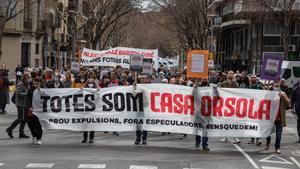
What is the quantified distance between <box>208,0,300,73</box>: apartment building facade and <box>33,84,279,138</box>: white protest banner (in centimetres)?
3265

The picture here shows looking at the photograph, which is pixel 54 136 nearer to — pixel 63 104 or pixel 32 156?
pixel 63 104

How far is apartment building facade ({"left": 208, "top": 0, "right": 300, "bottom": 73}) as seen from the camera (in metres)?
55.5

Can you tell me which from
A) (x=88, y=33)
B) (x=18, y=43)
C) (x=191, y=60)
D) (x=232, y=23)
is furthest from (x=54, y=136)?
(x=232, y=23)

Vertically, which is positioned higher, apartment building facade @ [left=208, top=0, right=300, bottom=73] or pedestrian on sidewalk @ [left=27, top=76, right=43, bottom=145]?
apartment building facade @ [left=208, top=0, right=300, bottom=73]

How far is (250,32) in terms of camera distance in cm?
6328

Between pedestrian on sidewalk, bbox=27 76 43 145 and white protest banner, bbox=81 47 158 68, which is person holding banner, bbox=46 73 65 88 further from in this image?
white protest banner, bbox=81 47 158 68

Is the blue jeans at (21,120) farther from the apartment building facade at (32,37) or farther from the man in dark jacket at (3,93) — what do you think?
the apartment building facade at (32,37)

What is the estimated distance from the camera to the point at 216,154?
600 inches

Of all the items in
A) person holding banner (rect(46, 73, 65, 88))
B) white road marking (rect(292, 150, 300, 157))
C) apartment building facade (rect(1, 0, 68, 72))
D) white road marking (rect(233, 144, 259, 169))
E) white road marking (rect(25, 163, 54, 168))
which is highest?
apartment building facade (rect(1, 0, 68, 72))

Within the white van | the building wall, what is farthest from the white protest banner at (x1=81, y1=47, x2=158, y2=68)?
the building wall

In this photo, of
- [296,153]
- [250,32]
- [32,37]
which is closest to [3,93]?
[296,153]

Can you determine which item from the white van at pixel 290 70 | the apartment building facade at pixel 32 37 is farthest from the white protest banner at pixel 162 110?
the apartment building facade at pixel 32 37

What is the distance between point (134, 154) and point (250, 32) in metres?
49.9

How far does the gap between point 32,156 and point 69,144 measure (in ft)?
7.99
